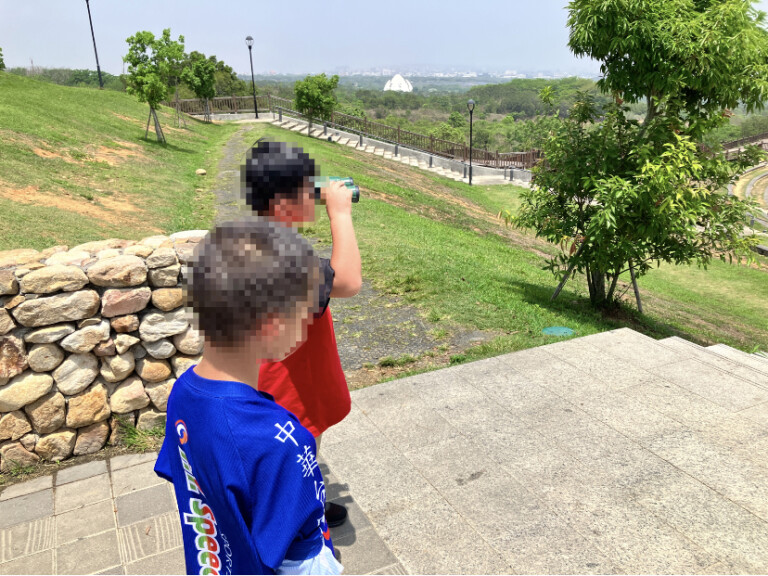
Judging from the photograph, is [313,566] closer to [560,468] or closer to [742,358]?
[560,468]

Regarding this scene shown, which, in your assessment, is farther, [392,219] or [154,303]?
[392,219]

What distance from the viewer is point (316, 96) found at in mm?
26125

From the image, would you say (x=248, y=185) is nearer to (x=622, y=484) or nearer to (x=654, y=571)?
(x=654, y=571)

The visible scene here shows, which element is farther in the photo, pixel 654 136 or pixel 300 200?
pixel 654 136

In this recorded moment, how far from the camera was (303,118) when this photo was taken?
95.0ft

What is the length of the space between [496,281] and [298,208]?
6592mm

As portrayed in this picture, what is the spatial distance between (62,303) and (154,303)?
0.52 m

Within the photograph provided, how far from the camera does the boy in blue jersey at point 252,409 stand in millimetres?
1177

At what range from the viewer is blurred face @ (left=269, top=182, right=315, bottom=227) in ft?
5.82

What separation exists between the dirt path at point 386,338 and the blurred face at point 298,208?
2989 mm

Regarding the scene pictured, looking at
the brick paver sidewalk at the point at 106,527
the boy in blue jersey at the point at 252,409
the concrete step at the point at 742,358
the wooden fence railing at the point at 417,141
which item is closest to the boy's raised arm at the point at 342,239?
the boy in blue jersey at the point at 252,409

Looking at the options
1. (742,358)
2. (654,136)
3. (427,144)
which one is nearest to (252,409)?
(742,358)

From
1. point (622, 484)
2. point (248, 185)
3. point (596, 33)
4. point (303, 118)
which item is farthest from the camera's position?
point (303, 118)

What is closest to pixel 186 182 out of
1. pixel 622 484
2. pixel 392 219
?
pixel 392 219
